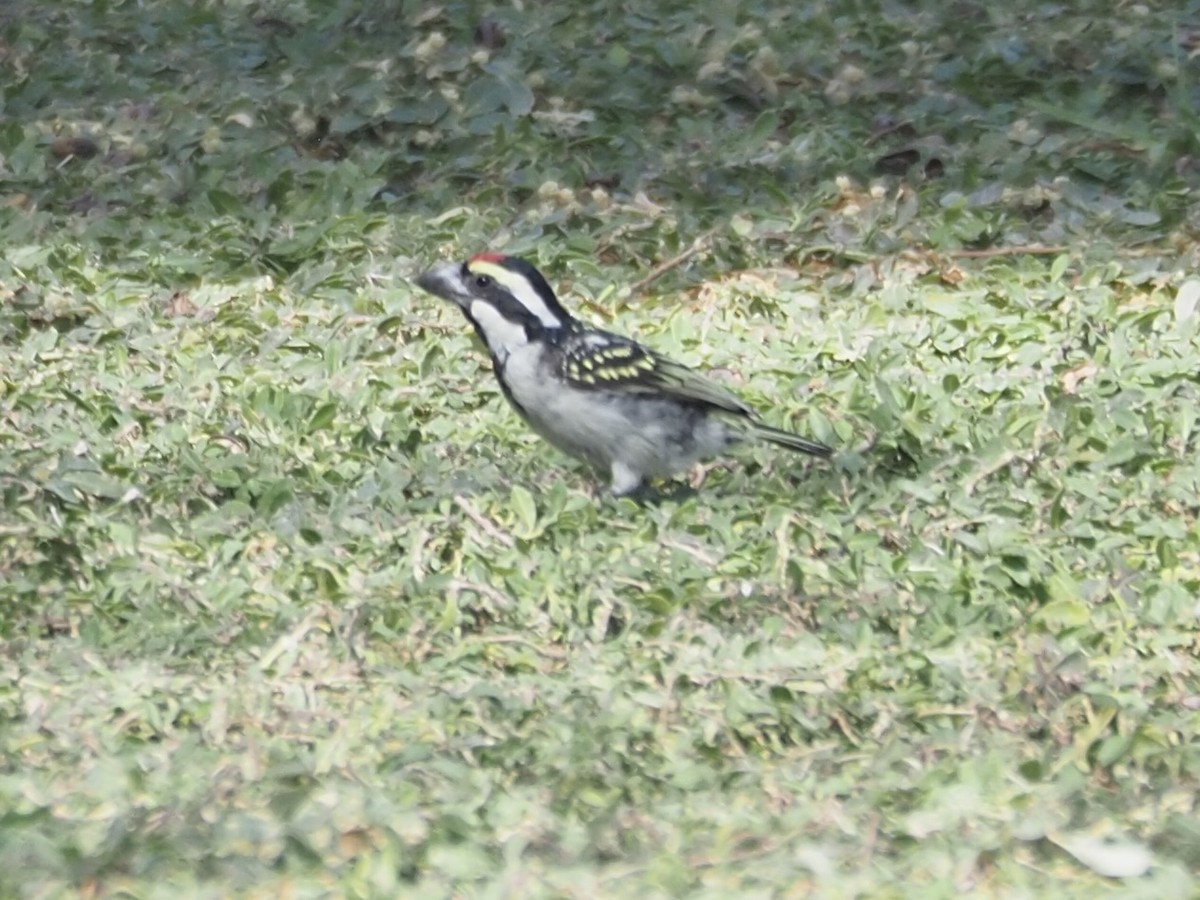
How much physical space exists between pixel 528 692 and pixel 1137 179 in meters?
4.66

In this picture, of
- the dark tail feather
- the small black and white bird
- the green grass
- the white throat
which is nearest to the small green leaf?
the green grass

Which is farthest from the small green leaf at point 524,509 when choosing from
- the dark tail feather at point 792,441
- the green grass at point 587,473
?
the dark tail feather at point 792,441

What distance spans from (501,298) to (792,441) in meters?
0.92

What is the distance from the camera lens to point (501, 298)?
639cm

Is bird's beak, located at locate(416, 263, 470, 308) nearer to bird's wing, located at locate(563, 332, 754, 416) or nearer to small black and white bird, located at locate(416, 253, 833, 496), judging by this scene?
small black and white bird, located at locate(416, 253, 833, 496)

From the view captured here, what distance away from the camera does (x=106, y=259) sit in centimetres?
831

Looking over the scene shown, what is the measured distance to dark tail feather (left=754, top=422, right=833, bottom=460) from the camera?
245 inches

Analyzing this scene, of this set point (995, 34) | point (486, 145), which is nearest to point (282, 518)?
point (486, 145)

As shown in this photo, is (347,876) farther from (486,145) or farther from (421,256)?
(486,145)

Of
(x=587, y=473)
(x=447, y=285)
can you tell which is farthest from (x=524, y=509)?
(x=447, y=285)

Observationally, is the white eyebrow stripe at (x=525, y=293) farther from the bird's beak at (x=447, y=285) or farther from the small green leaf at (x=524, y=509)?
the small green leaf at (x=524, y=509)

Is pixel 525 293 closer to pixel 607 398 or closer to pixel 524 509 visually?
pixel 607 398

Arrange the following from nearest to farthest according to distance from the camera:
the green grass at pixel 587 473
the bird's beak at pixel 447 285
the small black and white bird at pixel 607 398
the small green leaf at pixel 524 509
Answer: the green grass at pixel 587 473
the small green leaf at pixel 524 509
the small black and white bird at pixel 607 398
the bird's beak at pixel 447 285

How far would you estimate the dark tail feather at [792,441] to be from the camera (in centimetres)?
621
